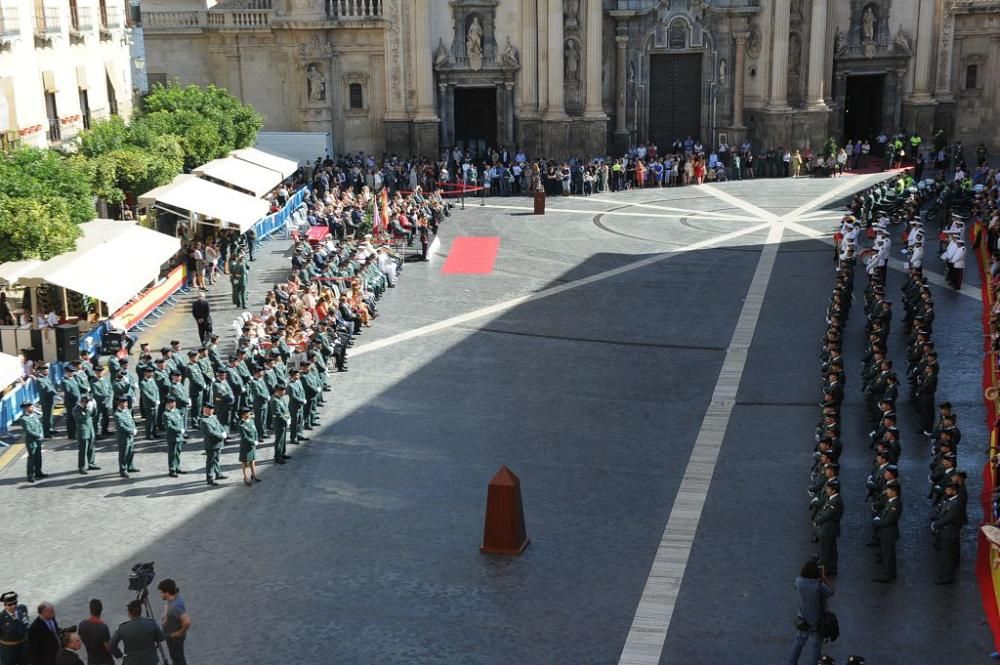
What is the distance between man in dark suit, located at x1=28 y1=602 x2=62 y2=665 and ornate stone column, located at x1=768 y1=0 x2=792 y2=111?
4520cm

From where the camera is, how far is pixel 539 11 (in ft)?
174

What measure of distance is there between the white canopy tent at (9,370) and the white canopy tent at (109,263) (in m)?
4.47

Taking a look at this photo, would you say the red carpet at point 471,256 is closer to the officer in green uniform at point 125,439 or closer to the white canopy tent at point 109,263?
the white canopy tent at point 109,263

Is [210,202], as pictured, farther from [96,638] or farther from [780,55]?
[780,55]

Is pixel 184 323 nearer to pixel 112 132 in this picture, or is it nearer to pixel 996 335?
pixel 112 132

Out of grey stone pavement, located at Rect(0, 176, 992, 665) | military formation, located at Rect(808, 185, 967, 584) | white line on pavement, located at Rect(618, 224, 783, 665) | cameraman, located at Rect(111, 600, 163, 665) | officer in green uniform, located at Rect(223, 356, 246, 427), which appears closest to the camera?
cameraman, located at Rect(111, 600, 163, 665)

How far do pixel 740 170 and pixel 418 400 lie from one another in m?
32.2

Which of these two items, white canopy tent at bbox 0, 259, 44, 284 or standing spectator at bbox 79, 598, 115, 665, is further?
white canopy tent at bbox 0, 259, 44, 284

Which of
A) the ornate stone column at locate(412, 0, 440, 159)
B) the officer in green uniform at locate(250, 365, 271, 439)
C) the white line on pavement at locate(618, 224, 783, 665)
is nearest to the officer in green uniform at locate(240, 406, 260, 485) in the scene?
Result: the officer in green uniform at locate(250, 365, 271, 439)

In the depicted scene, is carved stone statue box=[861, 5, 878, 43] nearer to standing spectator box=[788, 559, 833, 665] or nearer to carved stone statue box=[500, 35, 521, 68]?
carved stone statue box=[500, 35, 521, 68]

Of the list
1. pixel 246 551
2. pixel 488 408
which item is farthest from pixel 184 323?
pixel 246 551

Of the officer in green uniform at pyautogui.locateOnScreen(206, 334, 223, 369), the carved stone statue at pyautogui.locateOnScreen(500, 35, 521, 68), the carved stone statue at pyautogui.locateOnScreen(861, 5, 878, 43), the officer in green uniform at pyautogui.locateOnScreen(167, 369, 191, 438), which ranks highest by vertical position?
the carved stone statue at pyautogui.locateOnScreen(861, 5, 878, 43)

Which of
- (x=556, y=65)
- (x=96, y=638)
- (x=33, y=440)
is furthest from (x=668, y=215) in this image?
(x=96, y=638)

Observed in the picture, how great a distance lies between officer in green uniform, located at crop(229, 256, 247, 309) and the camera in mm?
32188
